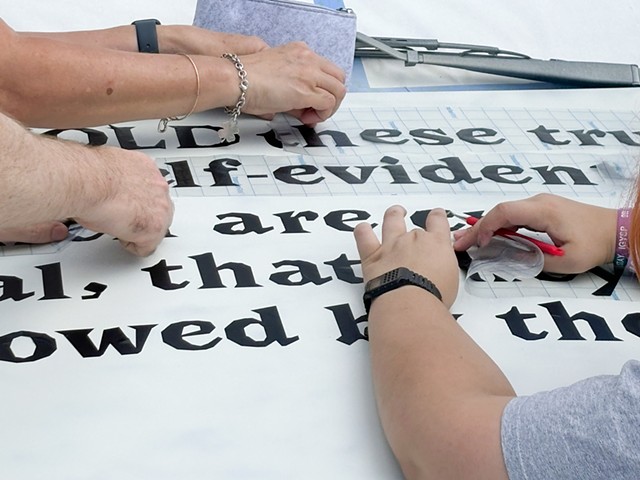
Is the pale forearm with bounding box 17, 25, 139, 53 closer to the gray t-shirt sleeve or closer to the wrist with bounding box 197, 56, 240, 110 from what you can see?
the wrist with bounding box 197, 56, 240, 110

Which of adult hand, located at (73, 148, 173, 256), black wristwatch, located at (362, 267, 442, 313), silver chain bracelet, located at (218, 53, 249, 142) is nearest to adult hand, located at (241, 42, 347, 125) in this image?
silver chain bracelet, located at (218, 53, 249, 142)

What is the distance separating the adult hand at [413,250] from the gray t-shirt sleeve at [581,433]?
260 mm

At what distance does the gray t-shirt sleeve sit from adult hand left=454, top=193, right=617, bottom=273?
0.34 meters

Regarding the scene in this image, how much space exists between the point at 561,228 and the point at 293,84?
0.42 meters

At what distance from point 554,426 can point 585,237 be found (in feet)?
1.34

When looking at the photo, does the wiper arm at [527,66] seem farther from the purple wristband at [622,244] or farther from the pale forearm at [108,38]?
Result: the purple wristband at [622,244]

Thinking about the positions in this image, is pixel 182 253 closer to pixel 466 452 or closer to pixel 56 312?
pixel 56 312

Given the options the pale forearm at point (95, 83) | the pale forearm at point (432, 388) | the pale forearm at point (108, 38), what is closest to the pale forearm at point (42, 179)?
the pale forearm at point (95, 83)

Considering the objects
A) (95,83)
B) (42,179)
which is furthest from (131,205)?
(95,83)

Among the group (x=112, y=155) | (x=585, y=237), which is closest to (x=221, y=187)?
(x=112, y=155)

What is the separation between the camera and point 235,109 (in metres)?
1.30

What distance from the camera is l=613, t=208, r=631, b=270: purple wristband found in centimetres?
106

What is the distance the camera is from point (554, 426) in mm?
687

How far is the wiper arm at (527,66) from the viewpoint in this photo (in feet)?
4.83
